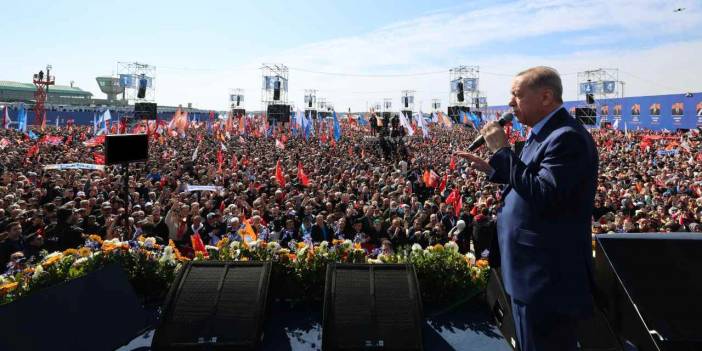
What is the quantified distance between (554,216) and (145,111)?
46.2 meters

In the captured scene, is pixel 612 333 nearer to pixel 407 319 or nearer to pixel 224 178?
pixel 407 319

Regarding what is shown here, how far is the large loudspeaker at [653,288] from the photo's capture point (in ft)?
10.8

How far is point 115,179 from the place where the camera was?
1828cm

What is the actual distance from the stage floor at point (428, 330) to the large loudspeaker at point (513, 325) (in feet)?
3.80

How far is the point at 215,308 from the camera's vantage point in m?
4.60

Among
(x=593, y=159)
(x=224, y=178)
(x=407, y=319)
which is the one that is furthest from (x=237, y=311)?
(x=224, y=178)

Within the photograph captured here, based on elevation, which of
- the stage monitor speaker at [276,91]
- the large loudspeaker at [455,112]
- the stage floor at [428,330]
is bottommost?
the stage floor at [428,330]

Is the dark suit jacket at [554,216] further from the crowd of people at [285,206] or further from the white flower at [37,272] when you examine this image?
the white flower at [37,272]

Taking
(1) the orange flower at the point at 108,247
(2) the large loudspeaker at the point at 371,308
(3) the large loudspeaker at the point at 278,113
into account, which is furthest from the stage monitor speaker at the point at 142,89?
(2) the large loudspeaker at the point at 371,308

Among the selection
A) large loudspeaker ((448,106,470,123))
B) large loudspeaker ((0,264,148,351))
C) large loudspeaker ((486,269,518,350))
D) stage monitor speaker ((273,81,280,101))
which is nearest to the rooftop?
stage monitor speaker ((273,81,280,101))

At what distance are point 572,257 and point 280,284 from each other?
425 centimetres

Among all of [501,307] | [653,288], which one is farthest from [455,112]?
[501,307]

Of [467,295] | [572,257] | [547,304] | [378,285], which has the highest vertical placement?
[572,257]

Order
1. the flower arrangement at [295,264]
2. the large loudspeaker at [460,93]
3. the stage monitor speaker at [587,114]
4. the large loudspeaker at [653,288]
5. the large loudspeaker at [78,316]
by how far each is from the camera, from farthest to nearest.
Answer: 1. the large loudspeaker at [460,93]
2. the stage monitor speaker at [587,114]
3. the flower arrangement at [295,264]
4. the large loudspeaker at [78,316]
5. the large loudspeaker at [653,288]
